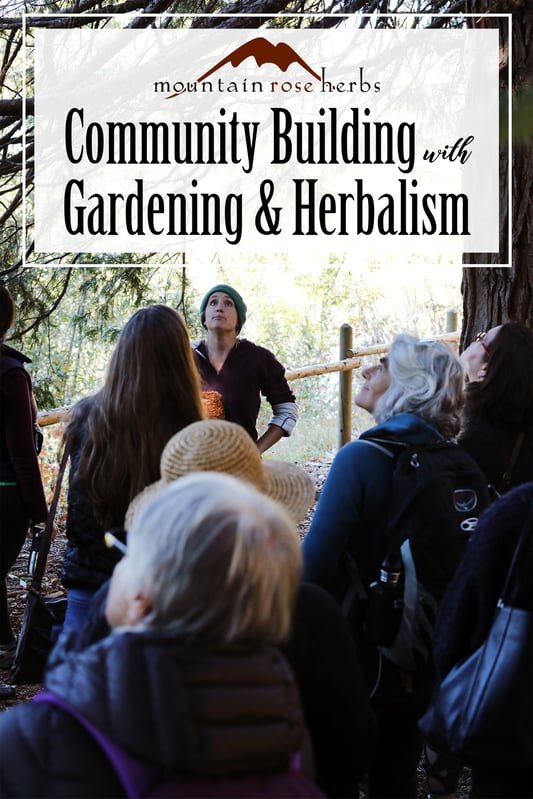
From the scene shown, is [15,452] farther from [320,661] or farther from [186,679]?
[186,679]

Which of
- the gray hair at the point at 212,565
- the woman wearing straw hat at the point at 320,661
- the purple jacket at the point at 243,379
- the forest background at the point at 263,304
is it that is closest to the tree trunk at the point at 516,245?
the forest background at the point at 263,304

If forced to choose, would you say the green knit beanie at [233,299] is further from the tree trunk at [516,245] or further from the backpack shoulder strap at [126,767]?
the backpack shoulder strap at [126,767]

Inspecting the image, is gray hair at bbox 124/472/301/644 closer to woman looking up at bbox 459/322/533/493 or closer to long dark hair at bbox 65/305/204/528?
long dark hair at bbox 65/305/204/528

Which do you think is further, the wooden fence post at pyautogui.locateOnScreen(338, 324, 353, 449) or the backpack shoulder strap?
the wooden fence post at pyautogui.locateOnScreen(338, 324, 353, 449)

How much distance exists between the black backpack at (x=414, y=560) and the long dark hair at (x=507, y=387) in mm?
543

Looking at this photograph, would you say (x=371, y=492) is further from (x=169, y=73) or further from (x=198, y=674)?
(x=169, y=73)

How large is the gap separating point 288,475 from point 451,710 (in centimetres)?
57

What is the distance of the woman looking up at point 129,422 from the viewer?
217 centimetres

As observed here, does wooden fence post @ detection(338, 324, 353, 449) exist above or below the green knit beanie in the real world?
below

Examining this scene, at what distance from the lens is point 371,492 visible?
2.17 meters

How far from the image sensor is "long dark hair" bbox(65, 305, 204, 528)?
217 centimetres

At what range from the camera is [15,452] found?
329 centimetres
